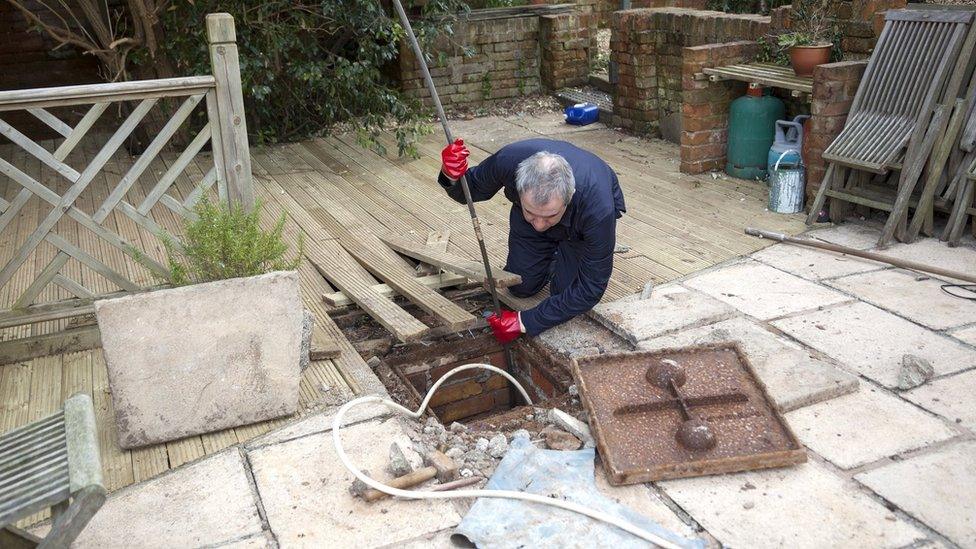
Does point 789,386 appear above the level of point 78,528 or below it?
below

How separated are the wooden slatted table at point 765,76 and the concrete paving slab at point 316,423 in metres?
3.77

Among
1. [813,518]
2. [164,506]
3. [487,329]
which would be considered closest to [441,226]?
[487,329]

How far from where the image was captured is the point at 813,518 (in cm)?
283

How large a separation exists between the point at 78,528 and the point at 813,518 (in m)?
2.23

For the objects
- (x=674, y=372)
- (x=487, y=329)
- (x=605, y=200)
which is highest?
(x=605, y=200)

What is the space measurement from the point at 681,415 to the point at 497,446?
0.71m

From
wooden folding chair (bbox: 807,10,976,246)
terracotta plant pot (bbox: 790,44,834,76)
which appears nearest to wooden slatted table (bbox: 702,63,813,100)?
terracotta plant pot (bbox: 790,44,834,76)

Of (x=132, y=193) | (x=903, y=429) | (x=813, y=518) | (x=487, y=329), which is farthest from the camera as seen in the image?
(x=132, y=193)

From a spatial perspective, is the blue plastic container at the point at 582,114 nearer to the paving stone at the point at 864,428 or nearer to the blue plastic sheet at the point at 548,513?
the paving stone at the point at 864,428

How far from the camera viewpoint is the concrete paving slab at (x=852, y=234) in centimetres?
520

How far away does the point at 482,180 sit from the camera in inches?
181

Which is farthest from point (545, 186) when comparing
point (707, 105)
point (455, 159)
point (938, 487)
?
point (707, 105)

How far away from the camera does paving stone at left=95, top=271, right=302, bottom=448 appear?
327 centimetres

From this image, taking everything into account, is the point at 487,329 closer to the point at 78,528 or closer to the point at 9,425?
the point at 9,425
